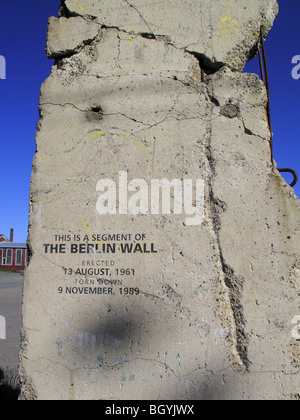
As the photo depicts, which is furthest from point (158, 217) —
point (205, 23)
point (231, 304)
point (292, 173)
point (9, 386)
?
point (9, 386)

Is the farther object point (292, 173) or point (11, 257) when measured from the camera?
point (11, 257)

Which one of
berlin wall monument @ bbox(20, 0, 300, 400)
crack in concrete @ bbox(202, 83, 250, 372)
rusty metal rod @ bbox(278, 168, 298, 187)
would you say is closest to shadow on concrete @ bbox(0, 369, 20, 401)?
berlin wall monument @ bbox(20, 0, 300, 400)

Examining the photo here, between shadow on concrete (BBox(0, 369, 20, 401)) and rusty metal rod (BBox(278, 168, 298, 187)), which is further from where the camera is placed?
shadow on concrete (BBox(0, 369, 20, 401))

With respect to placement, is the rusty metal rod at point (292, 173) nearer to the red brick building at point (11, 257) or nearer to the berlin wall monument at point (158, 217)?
the berlin wall monument at point (158, 217)

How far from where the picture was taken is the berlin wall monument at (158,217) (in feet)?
5.22

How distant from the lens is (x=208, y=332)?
1.59 metres

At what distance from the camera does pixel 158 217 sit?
5.63 feet

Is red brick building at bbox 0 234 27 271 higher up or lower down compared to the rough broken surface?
higher up

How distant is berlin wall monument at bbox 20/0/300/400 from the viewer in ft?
5.22

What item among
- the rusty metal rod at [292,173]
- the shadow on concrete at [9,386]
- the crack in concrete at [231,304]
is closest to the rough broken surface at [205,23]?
the rusty metal rod at [292,173]

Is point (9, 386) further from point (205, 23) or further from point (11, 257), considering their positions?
point (11, 257)

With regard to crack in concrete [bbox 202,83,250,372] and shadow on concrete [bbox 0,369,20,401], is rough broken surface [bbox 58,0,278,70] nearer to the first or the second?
crack in concrete [bbox 202,83,250,372]

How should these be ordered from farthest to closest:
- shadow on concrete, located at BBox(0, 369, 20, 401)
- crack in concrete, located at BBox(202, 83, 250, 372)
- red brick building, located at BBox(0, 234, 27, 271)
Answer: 1. red brick building, located at BBox(0, 234, 27, 271)
2. shadow on concrete, located at BBox(0, 369, 20, 401)
3. crack in concrete, located at BBox(202, 83, 250, 372)

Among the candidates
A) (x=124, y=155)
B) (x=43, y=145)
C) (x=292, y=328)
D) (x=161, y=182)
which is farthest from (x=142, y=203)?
(x=292, y=328)
